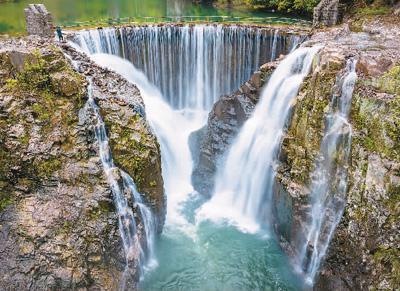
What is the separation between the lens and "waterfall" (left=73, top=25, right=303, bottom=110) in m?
21.5

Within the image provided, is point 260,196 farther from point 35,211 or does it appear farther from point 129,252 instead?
point 35,211

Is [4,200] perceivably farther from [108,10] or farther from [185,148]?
[108,10]

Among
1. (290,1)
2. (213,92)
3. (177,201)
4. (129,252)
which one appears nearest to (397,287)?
(129,252)

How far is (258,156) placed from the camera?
16.6m

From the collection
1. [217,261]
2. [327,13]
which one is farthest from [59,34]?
[327,13]

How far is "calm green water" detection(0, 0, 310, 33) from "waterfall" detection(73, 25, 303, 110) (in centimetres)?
945

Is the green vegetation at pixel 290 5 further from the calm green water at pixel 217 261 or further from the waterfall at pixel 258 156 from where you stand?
the calm green water at pixel 217 261

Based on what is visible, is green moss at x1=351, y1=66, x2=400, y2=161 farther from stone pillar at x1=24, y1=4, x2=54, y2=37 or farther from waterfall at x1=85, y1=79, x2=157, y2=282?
stone pillar at x1=24, y1=4, x2=54, y2=37

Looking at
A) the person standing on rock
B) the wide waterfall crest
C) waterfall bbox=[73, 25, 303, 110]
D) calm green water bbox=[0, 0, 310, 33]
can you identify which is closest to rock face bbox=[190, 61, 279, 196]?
the wide waterfall crest

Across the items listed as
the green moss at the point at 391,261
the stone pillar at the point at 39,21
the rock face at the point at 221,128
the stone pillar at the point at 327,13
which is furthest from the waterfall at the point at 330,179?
the stone pillar at the point at 39,21

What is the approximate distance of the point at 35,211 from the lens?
12.4 meters

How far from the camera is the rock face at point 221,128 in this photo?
17750 mm

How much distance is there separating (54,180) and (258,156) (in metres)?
8.17

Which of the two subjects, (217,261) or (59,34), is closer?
(217,261)
